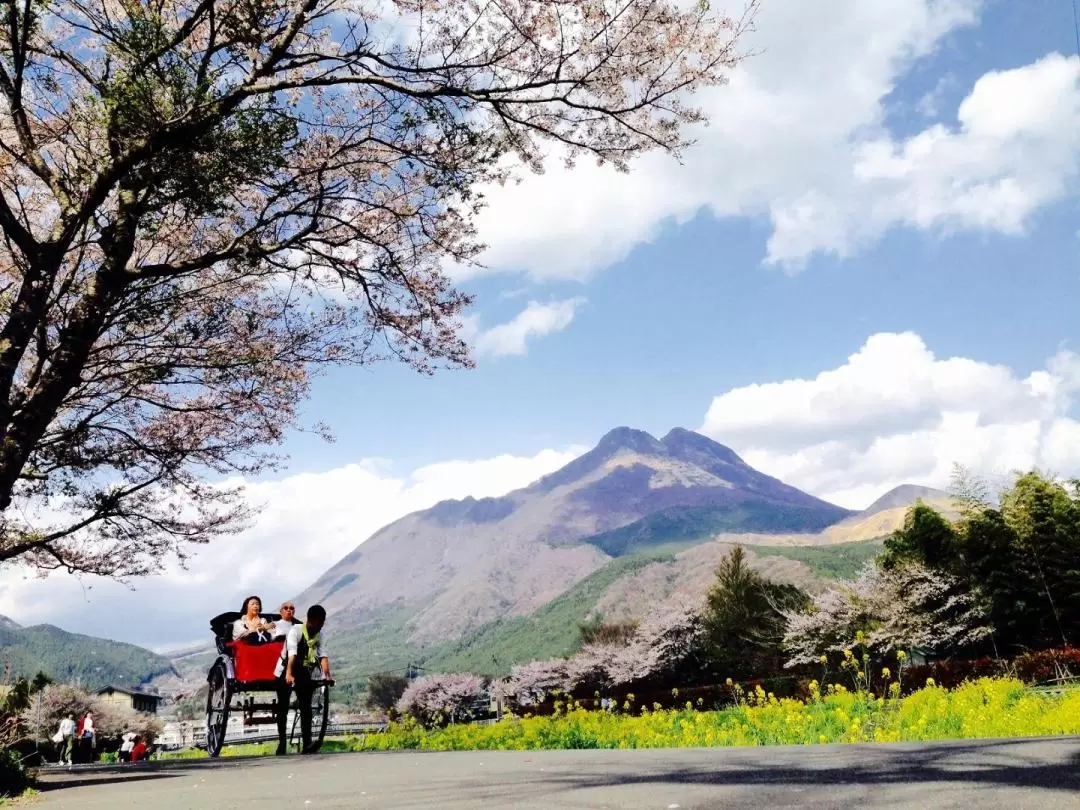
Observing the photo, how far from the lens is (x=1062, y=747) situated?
15.0 ft

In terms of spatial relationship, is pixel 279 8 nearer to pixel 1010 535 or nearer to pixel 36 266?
pixel 36 266

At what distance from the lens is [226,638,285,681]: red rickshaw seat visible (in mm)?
9883

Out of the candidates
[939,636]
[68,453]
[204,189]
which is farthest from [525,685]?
[204,189]

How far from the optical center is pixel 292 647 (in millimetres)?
9648

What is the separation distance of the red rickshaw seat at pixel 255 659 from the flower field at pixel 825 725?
2928mm

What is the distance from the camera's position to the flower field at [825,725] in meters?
7.32

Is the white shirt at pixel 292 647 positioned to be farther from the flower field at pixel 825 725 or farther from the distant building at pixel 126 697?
the distant building at pixel 126 697

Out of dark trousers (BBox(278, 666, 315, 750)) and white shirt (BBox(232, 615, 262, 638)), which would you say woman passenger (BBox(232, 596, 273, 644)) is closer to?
white shirt (BBox(232, 615, 262, 638))

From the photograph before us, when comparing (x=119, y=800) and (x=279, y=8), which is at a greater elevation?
(x=279, y=8)

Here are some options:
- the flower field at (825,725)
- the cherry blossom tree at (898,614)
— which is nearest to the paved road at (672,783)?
the flower field at (825,725)

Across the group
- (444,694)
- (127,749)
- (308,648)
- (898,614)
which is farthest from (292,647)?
(444,694)

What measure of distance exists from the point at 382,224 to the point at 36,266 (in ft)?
13.4

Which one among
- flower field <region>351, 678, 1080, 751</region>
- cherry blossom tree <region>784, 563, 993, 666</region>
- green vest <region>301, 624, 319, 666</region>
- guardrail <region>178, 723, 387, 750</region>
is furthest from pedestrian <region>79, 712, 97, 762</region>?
cherry blossom tree <region>784, 563, 993, 666</region>

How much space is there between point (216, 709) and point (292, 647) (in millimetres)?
1652
